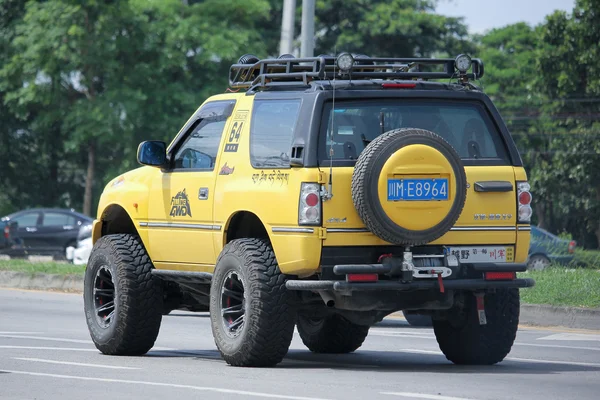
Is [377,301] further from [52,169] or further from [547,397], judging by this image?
[52,169]

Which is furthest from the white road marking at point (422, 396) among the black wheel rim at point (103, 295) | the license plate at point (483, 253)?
the black wheel rim at point (103, 295)

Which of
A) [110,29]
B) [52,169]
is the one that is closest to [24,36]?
[110,29]

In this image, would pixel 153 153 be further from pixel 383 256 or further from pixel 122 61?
pixel 122 61

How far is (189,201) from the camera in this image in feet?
35.3

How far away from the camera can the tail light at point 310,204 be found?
9.28 meters

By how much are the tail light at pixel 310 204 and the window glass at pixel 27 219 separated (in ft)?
97.9

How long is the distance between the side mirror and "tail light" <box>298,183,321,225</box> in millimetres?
2119

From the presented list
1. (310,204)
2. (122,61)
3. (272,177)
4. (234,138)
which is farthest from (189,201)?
(122,61)

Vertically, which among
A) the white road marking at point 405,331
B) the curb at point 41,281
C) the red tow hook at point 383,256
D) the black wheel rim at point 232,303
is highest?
the red tow hook at point 383,256

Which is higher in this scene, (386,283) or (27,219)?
(386,283)

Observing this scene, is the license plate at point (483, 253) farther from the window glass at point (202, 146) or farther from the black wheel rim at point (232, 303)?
the window glass at point (202, 146)

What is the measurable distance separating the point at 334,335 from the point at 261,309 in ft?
7.82

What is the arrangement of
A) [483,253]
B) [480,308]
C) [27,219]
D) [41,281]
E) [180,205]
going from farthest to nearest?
[27,219] < [41,281] < [180,205] < [480,308] < [483,253]

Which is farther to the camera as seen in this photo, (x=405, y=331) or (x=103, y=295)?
(x=405, y=331)
